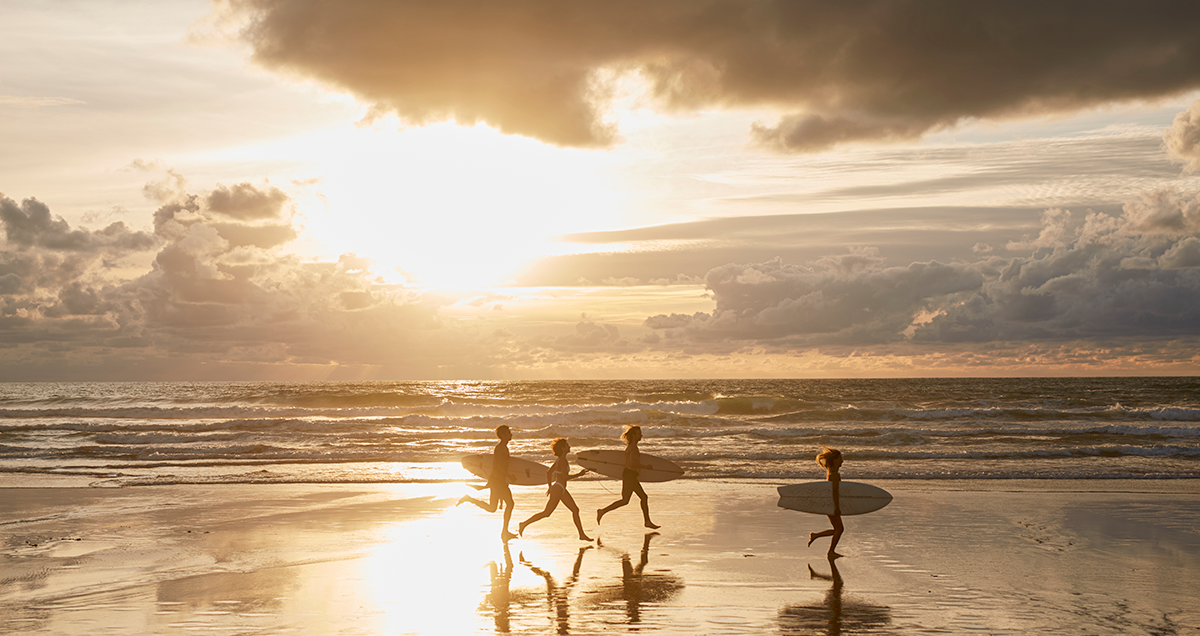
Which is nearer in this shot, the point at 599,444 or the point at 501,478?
the point at 501,478

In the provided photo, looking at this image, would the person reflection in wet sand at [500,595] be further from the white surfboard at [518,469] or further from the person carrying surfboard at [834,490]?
the person carrying surfboard at [834,490]

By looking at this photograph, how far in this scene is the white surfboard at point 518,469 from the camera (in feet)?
45.1

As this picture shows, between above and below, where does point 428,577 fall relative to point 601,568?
above

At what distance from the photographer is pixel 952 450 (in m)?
27.1

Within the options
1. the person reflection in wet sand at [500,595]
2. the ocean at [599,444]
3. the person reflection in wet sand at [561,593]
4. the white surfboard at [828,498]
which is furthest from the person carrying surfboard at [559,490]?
the ocean at [599,444]

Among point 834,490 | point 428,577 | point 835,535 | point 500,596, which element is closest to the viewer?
point 500,596

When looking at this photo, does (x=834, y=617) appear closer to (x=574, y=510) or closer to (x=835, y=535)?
(x=835, y=535)

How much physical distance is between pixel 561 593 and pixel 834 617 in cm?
309

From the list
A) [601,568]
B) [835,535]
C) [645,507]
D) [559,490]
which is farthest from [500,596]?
[835,535]

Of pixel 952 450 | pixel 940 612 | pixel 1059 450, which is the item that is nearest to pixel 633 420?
pixel 952 450

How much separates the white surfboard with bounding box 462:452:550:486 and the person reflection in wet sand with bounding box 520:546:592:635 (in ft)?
9.66

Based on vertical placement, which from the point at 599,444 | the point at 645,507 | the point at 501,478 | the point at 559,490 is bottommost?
the point at 599,444

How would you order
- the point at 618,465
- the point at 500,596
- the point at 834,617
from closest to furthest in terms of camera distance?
the point at 834,617, the point at 500,596, the point at 618,465

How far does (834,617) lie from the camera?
7.90 meters
